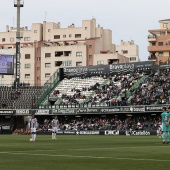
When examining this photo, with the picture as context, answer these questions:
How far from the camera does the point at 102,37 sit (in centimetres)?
14312

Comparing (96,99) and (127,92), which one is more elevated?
(127,92)

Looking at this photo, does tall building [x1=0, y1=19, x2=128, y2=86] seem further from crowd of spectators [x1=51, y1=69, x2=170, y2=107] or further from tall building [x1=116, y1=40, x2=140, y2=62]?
crowd of spectators [x1=51, y1=69, x2=170, y2=107]

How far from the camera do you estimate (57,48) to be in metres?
134

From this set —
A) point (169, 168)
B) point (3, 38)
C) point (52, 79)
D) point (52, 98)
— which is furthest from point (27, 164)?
point (3, 38)

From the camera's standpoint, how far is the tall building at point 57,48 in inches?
5187

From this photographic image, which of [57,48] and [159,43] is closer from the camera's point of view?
[159,43]

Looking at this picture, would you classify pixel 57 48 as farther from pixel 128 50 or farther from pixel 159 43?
pixel 128 50

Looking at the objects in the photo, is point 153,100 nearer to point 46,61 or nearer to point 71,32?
point 46,61

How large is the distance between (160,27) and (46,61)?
30110 mm

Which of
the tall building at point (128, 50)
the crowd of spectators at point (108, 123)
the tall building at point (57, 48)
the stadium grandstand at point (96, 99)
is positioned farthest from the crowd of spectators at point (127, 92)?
the tall building at point (128, 50)

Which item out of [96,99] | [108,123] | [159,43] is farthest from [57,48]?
[108,123]

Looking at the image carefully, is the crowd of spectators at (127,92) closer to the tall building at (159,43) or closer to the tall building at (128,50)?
the tall building at (159,43)

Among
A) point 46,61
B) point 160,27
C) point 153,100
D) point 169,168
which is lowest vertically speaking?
point 169,168

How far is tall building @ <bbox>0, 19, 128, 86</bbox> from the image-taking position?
13175 cm
